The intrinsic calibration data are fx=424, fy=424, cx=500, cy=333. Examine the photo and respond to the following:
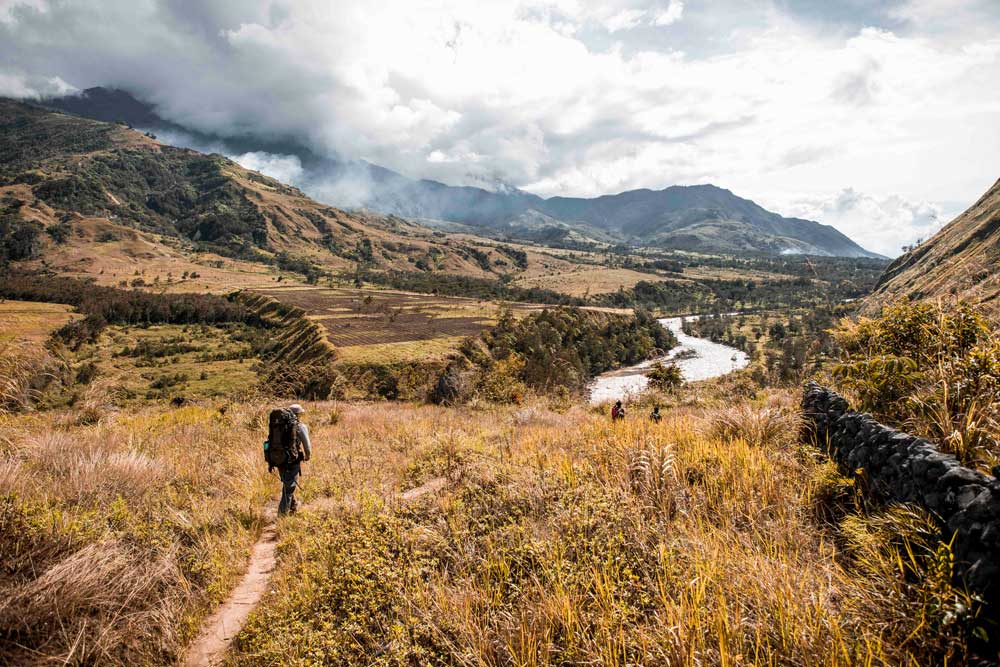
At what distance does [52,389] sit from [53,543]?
6.65 metres

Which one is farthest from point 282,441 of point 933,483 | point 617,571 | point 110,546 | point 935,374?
point 935,374

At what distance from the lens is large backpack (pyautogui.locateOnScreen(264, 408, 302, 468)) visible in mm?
8000

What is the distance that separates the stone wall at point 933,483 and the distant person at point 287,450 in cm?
848

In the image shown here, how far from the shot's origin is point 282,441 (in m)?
8.12

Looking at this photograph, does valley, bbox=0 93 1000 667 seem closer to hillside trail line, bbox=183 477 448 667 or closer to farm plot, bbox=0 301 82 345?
hillside trail line, bbox=183 477 448 667

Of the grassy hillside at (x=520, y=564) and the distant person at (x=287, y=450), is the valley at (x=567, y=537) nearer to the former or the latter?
the grassy hillside at (x=520, y=564)

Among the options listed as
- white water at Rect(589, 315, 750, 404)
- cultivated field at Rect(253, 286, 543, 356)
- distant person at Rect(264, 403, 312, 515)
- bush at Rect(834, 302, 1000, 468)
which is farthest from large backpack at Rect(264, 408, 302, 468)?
white water at Rect(589, 315, 750, 404)

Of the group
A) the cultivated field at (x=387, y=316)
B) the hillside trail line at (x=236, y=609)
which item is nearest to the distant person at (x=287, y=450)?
the hillside trail line at (x=236, y=609)

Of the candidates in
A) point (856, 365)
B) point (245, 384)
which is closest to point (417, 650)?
point (856, 365)

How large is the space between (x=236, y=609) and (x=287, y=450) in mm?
3393

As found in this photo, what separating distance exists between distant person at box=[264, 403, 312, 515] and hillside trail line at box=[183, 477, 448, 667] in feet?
2.25

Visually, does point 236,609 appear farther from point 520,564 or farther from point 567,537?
point 567,537

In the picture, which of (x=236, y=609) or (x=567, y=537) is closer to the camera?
(x=567, y=537)

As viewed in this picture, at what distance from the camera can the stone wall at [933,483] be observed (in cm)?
262
